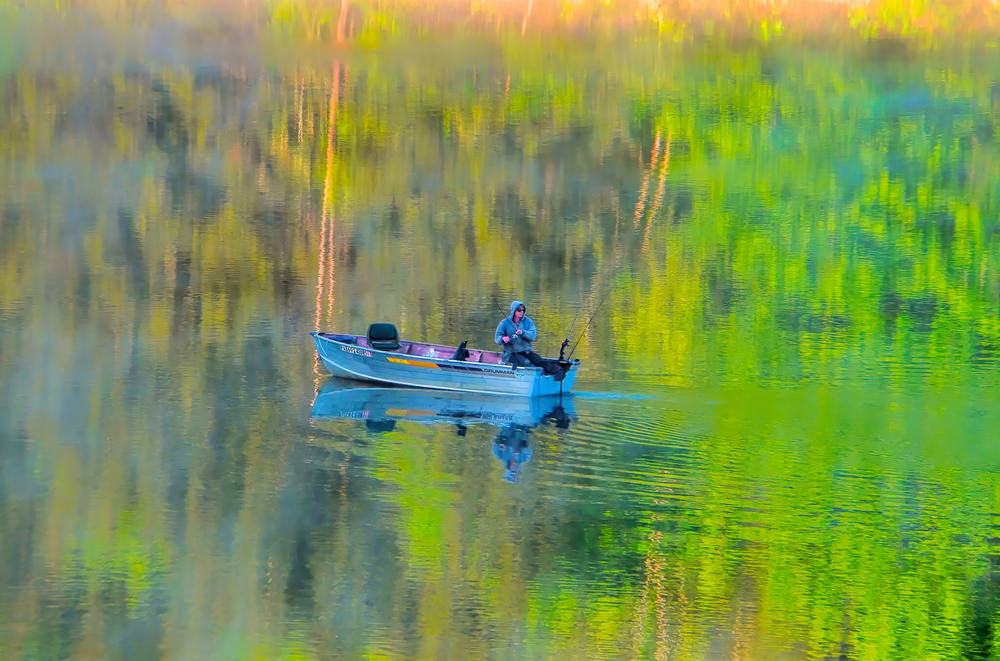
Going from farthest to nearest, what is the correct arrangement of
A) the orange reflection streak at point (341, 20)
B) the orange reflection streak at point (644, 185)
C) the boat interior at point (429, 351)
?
1. the orange reflection streak at point (341, 20)
2. the orange reflection streak at point (644, 185)
3. the boat interior at point (429, 351)

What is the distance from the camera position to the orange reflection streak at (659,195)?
6612cm

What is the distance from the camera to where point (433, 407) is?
2934 cm

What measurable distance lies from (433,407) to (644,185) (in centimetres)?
4880

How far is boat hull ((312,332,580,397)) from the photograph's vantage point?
29.4 meters

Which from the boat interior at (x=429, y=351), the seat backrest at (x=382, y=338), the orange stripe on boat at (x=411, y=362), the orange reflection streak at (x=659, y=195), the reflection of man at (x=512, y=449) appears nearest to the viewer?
the reflection of man at (x=512, y=449)

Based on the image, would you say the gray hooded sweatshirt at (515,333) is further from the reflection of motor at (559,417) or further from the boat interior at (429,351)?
the reflection of motor at (559,417)

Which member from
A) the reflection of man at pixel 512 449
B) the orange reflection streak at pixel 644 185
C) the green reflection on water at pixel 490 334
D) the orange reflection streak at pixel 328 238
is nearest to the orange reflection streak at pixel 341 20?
the green reflection on water at pixel 490 334

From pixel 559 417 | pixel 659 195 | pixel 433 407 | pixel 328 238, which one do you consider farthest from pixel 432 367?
pixel 659 195

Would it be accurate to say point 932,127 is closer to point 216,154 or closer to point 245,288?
point 216,154

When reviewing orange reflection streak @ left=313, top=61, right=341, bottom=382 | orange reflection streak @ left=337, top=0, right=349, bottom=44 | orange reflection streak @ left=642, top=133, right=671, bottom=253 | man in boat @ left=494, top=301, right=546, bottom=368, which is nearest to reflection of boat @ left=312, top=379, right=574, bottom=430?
man in boat @ left=494, top=301, right=546, bottom=368

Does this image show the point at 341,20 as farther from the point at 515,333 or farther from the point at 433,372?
the point at 515,333

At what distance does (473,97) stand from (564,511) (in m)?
72.5

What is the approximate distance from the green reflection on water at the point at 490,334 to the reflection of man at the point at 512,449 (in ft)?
0.99

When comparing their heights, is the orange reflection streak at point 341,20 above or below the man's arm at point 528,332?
above
